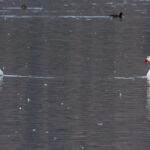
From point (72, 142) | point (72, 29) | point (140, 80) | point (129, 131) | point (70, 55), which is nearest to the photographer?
point (72, 142)

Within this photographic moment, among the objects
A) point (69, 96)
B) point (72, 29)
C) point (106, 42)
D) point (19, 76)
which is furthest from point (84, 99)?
point (72, 29)

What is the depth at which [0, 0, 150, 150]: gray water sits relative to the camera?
1223 cm

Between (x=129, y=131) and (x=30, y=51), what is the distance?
12.5 m

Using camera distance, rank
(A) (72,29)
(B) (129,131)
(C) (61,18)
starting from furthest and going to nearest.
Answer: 1. (C) (61,18)
2. (A) (72,29)
3. (B) (129,131)

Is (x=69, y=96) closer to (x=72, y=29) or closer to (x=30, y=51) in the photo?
(x=30, y=51)

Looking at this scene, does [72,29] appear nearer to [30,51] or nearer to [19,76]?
[30,51]

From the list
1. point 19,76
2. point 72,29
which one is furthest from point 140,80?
point 72,29

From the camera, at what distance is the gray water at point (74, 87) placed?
12.2 meters

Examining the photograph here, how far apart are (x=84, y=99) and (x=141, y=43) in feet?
39.6

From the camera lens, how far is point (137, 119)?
44.8 ft

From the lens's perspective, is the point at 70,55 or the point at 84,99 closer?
the point at 84,99

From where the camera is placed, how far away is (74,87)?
56.9 feet

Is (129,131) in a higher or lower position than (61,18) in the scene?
higher

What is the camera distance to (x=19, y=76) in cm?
1911
